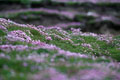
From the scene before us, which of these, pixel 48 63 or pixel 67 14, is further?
pixel 67 14

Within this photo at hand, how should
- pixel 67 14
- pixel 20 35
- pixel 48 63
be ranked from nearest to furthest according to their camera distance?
pixel 48 63, pixel 20 35, pixel 67 14

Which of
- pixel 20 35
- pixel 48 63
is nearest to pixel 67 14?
pixel 20 35

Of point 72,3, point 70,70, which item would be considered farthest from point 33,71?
point 72,3

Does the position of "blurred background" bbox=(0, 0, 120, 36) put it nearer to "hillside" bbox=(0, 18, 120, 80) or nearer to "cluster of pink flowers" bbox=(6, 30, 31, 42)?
"cluster of pink flowers" bbox=(6, 30, 31, 42)

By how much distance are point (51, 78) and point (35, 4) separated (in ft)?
136

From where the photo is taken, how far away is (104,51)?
18172 millimetres

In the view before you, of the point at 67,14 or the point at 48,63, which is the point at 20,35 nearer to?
the point at 48,63

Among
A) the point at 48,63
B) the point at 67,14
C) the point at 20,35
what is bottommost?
the point at 67,14

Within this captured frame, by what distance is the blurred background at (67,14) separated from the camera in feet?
132

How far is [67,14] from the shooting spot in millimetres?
47062

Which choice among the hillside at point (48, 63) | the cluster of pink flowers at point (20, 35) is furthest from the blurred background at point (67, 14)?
the hillside at point (48, 63)

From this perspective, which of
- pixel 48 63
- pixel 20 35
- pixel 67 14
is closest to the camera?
pixel 48 63

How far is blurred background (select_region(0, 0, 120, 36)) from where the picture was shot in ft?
132

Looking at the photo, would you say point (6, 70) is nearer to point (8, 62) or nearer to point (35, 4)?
point (8, 62)
